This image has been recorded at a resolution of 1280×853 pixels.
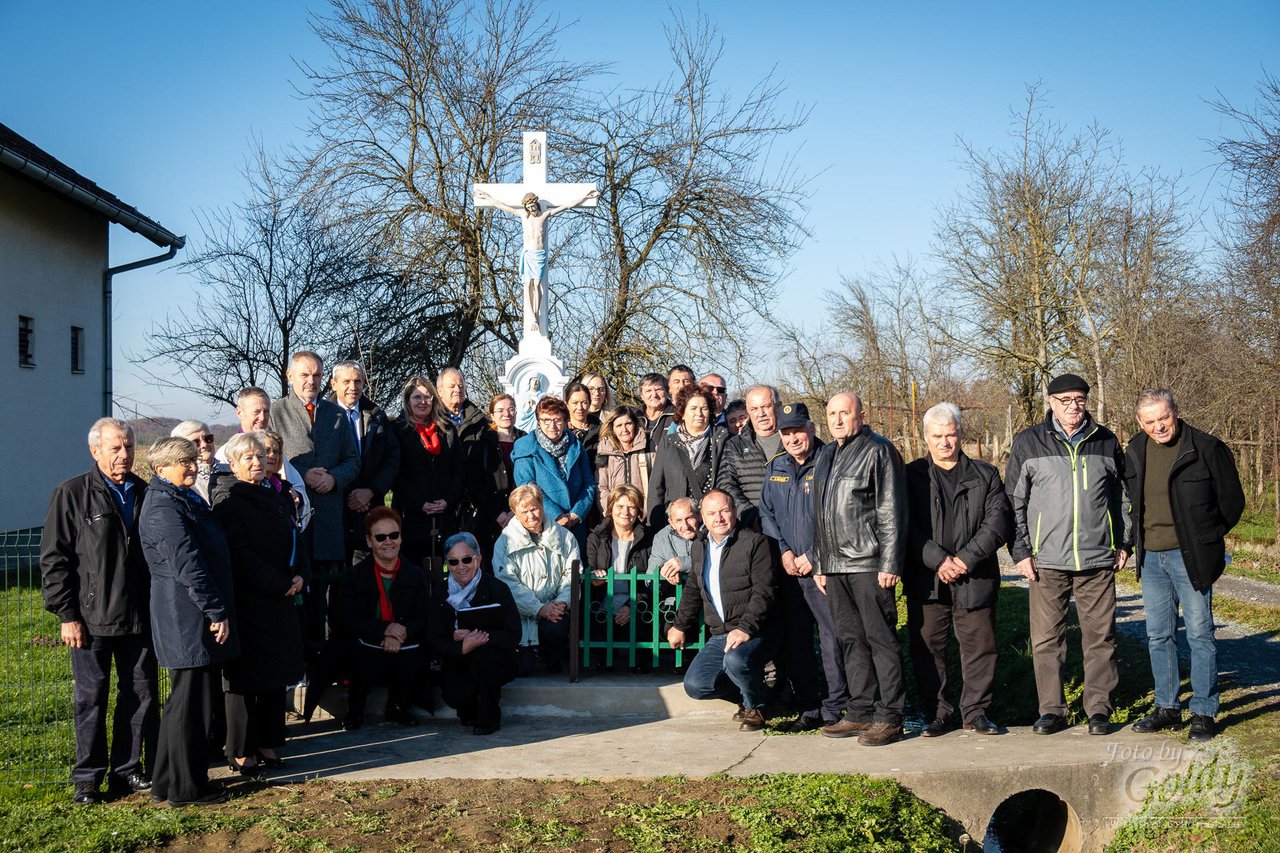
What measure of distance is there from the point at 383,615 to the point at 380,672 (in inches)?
13.1

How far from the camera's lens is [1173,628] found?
234 inches

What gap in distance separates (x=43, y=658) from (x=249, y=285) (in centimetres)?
1079

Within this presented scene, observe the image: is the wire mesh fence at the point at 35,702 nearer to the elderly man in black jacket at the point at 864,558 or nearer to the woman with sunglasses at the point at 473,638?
the woman with sunglasses at the point at 473,638

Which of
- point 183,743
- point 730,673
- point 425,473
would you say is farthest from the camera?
point 425,473

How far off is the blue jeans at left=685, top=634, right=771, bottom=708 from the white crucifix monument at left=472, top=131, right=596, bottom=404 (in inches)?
229

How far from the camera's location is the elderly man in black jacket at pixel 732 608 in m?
6.11

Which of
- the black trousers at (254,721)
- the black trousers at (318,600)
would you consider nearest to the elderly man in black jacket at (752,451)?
the black trousers at (318,600)

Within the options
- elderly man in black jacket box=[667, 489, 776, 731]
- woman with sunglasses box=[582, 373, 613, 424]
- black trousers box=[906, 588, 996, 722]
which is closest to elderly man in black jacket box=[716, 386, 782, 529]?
elderly man in black jacket box=[667, 489, 776, 731]

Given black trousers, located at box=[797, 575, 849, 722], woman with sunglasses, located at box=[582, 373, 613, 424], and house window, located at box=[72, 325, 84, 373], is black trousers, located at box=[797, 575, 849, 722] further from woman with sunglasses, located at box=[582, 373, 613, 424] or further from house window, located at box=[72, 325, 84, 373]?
house window, located at box=[72, 325, 84, 373]

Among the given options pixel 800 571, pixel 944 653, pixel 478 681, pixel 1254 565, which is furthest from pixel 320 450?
pixel 1254 565

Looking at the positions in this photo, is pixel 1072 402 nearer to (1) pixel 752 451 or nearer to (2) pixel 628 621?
(1) pixel 752 451

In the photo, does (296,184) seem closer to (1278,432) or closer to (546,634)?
(546,634)

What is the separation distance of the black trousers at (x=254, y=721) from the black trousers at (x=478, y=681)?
3.32 feet

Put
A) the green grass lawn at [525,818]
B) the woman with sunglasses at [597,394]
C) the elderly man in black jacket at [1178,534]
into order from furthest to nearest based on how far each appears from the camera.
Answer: the woman with sunglasses at [597,394] < the elderly man in black jacket at [1178,534] < the green grass lawn at [525,818]
